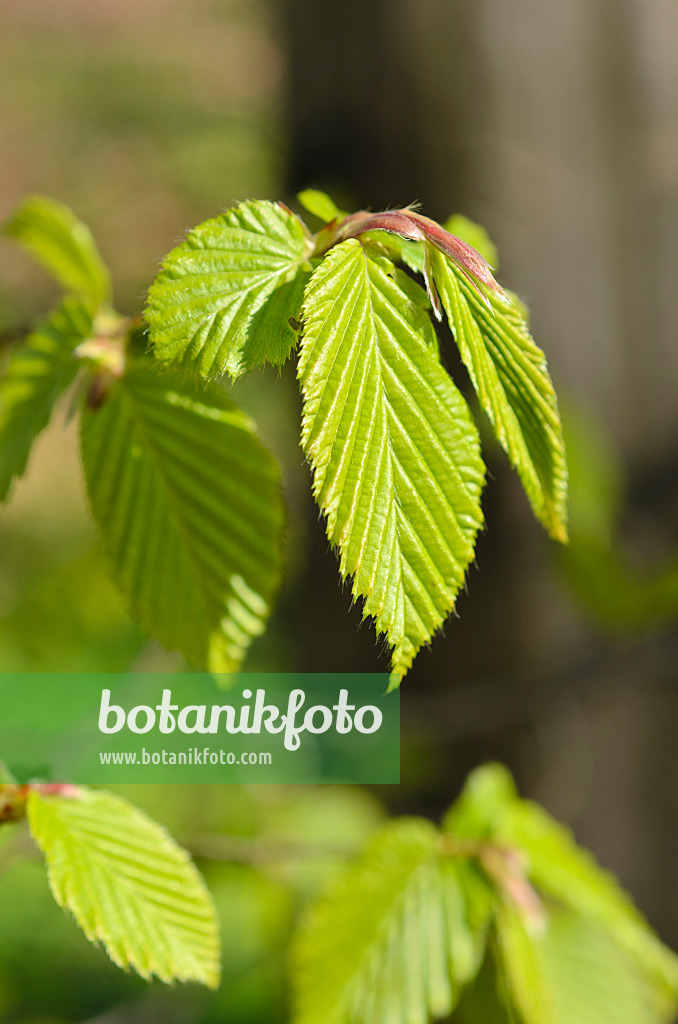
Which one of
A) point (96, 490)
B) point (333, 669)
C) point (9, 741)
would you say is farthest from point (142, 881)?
point (333, 669)

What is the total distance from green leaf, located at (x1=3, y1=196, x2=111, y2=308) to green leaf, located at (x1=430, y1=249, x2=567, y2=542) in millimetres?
357

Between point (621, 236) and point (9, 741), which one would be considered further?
point (621, 236)

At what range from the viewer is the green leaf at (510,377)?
1.28 ft

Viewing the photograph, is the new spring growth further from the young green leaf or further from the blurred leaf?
the blurred leaf

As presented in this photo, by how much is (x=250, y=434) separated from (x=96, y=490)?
0.12m

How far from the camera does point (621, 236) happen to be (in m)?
1.46

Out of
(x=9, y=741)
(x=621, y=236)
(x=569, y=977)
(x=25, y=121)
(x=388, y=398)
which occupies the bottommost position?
(x=569, y=977)

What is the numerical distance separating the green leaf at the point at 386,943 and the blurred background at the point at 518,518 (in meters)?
0.53

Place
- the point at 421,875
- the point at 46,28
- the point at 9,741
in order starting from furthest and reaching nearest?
the point at 46,28 → the point at 9,741 → the point at 421,875

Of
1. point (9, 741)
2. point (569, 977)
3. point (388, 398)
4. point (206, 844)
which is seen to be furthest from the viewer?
point (206, 844)

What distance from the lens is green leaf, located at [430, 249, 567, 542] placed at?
390 mm

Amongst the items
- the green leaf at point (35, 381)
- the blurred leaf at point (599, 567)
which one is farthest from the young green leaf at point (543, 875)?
the green leaf at point (35, 381)

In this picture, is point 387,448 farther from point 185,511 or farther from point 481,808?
point 481,808

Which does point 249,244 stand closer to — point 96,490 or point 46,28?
point 96,490
